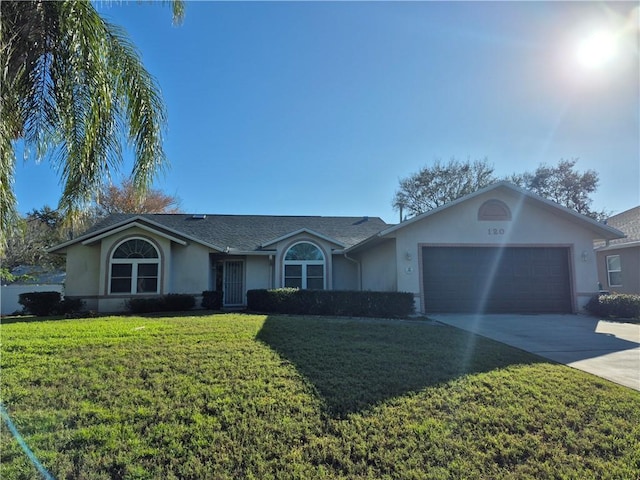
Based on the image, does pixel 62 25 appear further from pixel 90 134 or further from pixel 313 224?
pixel 313 224

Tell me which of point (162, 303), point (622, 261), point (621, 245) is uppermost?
point (621, 245)

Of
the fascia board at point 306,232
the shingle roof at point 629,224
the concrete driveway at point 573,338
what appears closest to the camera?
the concrete driveway at point 573,338

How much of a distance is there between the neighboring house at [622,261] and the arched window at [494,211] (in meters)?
5.29

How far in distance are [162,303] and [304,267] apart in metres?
6.26

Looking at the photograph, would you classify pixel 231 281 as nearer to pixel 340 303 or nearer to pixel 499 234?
pixel 340 303

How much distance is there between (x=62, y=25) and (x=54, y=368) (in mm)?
4865

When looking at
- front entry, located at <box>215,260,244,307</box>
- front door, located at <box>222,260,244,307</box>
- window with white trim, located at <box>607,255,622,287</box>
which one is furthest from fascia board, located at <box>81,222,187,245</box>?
window with white trim, located at <box>607,255,622,287</box>

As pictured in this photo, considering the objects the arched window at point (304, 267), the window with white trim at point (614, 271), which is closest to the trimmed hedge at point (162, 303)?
the arched window at point (304, 267)

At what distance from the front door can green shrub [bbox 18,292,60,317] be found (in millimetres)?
6820

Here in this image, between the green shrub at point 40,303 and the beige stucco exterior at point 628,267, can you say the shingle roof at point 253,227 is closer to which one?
the green shrub at point 40,303

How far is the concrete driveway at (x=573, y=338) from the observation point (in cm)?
622

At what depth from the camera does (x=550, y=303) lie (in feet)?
45.0

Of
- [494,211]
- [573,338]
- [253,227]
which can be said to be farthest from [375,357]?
[253,227]

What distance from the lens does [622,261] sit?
56.9 feet
